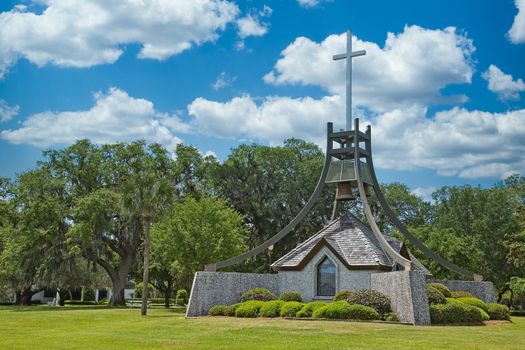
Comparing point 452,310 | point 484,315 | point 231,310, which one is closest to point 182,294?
point 231,310

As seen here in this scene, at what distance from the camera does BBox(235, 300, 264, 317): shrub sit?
96.9ft

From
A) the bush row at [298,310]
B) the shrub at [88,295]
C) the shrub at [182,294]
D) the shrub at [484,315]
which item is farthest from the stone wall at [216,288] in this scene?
the shrub at [88,295]

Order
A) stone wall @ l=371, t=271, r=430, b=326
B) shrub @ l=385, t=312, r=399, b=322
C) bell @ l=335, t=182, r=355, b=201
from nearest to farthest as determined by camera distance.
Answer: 1. stone wall @ l=371, t=271, r=430, b=326
2. shrub @ l=385, t=312, r=399, b=322
3. bell @ l=335, t=182, r=355, b=201

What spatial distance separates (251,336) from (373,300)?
872cm

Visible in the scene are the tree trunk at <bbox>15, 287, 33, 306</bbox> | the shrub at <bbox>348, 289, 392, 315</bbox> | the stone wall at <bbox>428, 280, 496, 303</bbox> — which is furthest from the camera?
the tree trunk at <bbox>15, 287, 33, 306</bbox>

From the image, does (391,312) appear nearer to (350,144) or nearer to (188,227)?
(350,144)

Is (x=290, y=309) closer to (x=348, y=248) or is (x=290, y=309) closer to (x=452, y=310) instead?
(x=348, y=248)

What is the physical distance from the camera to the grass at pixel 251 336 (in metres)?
18.8

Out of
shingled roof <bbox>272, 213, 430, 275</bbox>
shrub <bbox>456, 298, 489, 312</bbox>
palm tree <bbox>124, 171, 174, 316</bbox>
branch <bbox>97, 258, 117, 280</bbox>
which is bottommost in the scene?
shrub <bbox>456, 298, 489, 312</bbox>

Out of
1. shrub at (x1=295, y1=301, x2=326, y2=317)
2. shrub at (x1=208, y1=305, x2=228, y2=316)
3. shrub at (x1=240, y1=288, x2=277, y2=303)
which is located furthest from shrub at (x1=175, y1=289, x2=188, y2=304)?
shrub at (x1=295, y1=301, x2=326, y2=317)

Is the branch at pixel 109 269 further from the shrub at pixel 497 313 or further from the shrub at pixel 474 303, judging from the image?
the shrub at pixel 497 313

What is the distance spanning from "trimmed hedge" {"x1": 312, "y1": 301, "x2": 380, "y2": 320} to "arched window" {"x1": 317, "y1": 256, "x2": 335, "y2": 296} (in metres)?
5.18

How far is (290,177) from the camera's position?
59.4 metres

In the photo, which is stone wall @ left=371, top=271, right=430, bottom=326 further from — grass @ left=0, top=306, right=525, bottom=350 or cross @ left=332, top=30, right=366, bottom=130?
cross @ left=332, top=30, right=366, bottom=130
